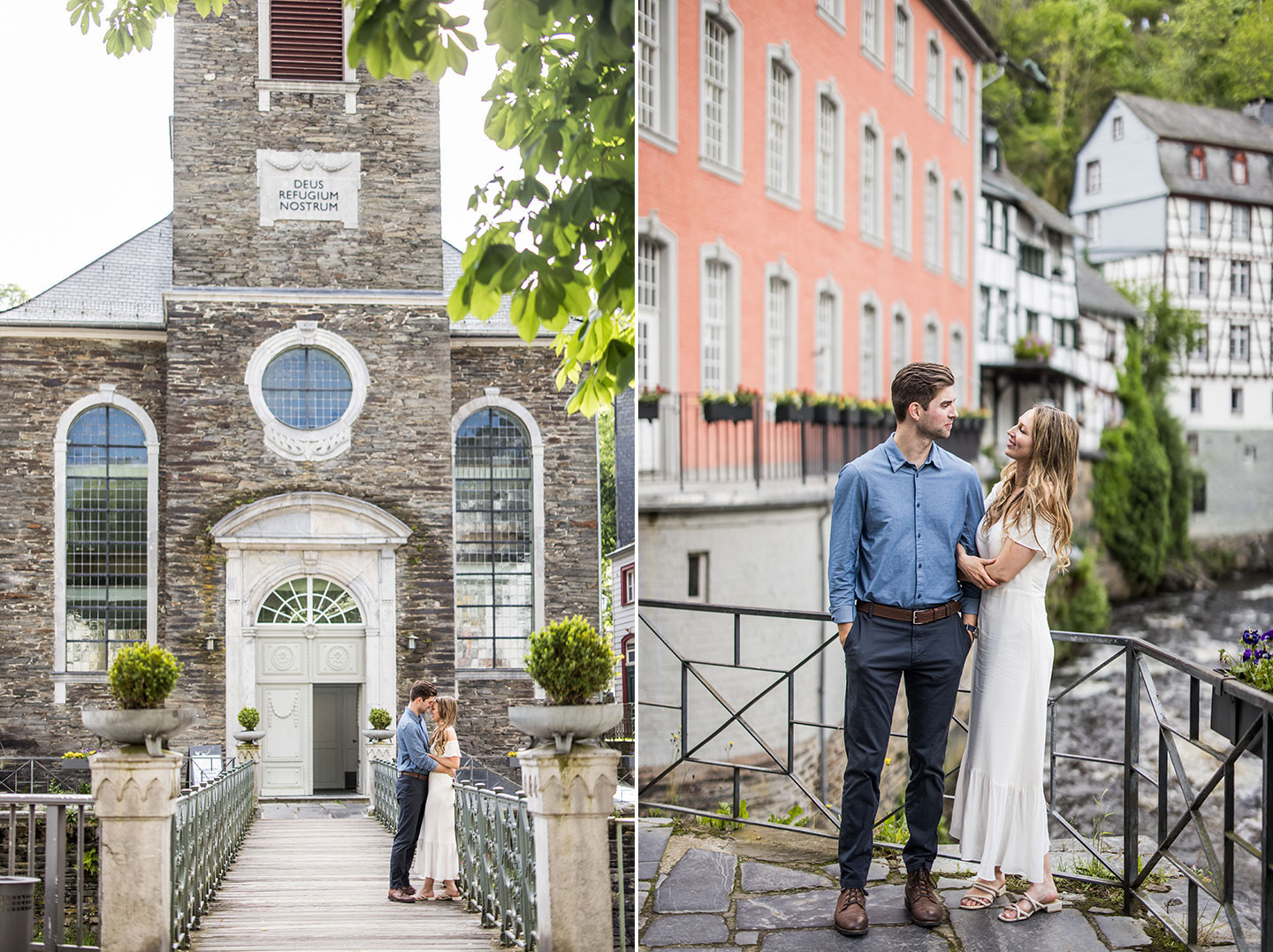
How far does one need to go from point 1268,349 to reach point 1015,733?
183 centimetres

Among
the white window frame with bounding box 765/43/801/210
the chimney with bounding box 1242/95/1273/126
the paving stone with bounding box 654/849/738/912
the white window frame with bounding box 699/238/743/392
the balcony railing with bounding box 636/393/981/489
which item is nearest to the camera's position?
the paving stone with bounding box 654/849/738/912

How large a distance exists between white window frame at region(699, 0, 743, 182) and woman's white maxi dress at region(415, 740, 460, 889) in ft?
6.63

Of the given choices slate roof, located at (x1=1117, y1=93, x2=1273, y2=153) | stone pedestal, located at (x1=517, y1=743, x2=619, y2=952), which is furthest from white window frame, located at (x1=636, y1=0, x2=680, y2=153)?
stone pedestal, located at (x1=517, y1=743, x2=619, y2=952)

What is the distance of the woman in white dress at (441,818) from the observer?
1.82 metres

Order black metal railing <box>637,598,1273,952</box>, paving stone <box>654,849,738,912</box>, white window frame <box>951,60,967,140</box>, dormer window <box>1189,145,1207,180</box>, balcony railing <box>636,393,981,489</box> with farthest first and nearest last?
white window frame <box>951,60,967,140</box> → balcony railing <box>636,393,981,489</box> → dormer window <box>1189,145,1207,180</box> → paving stone <box>654,849,738,912</box> → black metal railing <box>637,598,1273,952</box>

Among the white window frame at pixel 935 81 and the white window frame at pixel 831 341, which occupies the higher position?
the white window frame at pixel 935 81

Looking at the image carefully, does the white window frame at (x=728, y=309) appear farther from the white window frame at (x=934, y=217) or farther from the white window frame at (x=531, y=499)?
the white window frame at (x=531, y=499)

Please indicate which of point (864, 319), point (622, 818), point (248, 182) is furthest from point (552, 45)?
point (864, 319)

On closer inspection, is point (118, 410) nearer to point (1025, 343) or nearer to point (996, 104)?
point (996, 104)

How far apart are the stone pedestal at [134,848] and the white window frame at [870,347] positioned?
3.48 m

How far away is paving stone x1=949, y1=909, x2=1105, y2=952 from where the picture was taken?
70.8 inches

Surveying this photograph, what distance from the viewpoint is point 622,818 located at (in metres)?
1.80

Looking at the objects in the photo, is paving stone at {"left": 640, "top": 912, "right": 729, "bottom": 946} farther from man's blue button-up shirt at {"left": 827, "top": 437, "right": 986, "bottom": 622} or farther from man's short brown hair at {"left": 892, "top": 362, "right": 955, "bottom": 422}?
man's short brown hair at {"left": 892, "top": 362, "right": 955, "bottom": 422}

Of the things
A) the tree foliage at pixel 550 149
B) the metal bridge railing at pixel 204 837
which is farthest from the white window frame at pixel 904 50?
the metal bridge railing at pixel 204 837
